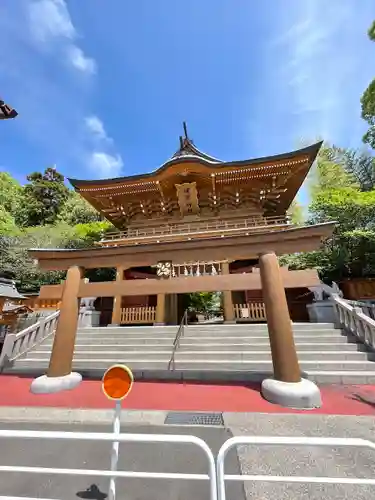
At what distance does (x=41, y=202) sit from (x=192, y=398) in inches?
1367

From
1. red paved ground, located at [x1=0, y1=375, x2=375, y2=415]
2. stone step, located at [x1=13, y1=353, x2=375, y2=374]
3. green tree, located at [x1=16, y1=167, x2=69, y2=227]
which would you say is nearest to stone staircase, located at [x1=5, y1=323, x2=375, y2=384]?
stone step, located at [x1=13, y1=353, x2=375, y2=374]

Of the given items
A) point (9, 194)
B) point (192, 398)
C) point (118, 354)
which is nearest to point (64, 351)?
point (118, 354)

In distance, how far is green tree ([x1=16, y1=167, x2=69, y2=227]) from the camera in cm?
2991

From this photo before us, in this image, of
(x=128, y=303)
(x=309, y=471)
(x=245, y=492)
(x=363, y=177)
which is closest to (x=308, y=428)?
(x=309, y=471)

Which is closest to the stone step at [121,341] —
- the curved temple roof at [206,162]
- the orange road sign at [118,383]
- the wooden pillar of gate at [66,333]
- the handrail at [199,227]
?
the wooden pillar of gate at [66,333]

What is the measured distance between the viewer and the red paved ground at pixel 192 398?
13.5 feet

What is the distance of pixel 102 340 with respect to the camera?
8461 millimetres

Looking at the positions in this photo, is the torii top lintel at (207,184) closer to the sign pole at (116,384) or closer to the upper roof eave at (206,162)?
the upper roof eave at (206,162)

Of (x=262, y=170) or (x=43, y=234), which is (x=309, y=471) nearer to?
(x=262, y=170)

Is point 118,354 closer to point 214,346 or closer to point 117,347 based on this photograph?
point 117,347

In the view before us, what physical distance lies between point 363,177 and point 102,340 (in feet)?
80.7

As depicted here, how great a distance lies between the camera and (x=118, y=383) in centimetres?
179

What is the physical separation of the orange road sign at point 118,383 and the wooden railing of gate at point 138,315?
9.85 meters

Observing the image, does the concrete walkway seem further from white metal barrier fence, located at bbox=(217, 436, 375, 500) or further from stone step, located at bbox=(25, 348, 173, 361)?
stone step, located at bbox=(25, 348, 173, 361)
